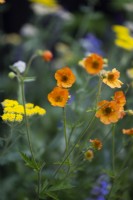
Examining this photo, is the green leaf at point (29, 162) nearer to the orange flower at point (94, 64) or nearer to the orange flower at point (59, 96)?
the orange flower at point (59, 96)

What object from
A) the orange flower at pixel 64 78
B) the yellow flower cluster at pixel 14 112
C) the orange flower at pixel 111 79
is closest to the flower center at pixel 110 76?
the orange flower at pixel 111 79

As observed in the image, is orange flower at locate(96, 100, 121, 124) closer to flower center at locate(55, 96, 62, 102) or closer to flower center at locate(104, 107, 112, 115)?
flower center at locate(104, 107, 112, 115)

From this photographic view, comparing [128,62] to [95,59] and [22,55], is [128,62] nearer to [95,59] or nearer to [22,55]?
[22,55]

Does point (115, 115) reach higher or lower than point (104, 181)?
higher

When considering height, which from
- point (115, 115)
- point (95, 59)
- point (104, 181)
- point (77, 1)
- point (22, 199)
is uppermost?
point (95, 59)

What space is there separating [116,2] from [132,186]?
292cm

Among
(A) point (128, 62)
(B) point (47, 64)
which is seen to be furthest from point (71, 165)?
(B) point (47, 64)

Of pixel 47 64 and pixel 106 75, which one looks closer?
pixel 106 75

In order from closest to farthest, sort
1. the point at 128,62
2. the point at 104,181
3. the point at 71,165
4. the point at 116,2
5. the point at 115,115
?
1. the point at 115,115
2. the point at 71,165
3. the point at 104,181
4. the point at 128,62
5. the point at 116,2

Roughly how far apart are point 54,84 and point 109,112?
1.78 metres

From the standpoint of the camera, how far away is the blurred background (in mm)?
2092

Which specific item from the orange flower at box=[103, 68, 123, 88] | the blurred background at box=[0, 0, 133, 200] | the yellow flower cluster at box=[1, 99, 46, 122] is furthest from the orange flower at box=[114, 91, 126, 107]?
the yellow flower cluster at box=[1, 99, 46, 122]

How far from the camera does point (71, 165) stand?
1.53m

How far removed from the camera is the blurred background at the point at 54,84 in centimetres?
209
